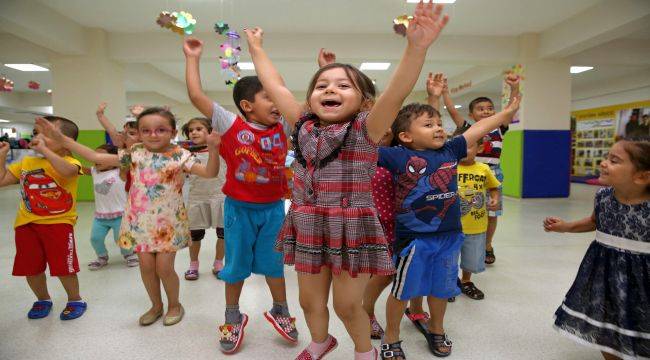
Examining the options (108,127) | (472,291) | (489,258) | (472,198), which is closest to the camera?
(472,198)

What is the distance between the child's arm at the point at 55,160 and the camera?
6.19ft

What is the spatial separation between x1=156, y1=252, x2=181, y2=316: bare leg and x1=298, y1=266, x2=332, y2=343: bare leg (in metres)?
0.97

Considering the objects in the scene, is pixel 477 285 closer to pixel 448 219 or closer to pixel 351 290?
pixel 448 219

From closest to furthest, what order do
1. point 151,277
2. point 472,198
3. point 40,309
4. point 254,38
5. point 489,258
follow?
point 254,38 → point 151,277 → point 40,309 → point 472,198 → point 489,258

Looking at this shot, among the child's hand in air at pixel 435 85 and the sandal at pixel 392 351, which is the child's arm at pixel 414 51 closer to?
the child's hand in air at pixel 435 85

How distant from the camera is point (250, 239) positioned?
172 cm

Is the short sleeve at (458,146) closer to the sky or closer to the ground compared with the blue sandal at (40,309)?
closer to the sky

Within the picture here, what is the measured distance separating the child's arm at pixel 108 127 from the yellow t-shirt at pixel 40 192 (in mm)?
552

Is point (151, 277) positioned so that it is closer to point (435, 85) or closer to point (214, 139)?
point (214, 139)

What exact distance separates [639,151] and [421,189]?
798 mm

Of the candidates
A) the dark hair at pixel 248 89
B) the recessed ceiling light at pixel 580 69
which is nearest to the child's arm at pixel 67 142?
the dark hair at pixel 248 89

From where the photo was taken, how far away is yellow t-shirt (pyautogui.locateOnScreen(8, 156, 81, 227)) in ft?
6.57

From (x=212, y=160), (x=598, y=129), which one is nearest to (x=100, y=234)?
(x=212, y=160)

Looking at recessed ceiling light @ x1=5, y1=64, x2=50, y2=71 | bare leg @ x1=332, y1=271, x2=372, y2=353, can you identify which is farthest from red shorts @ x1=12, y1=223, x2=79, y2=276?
recessed ceiling light @ x1=5, y1=64, x2=50, y2=71
